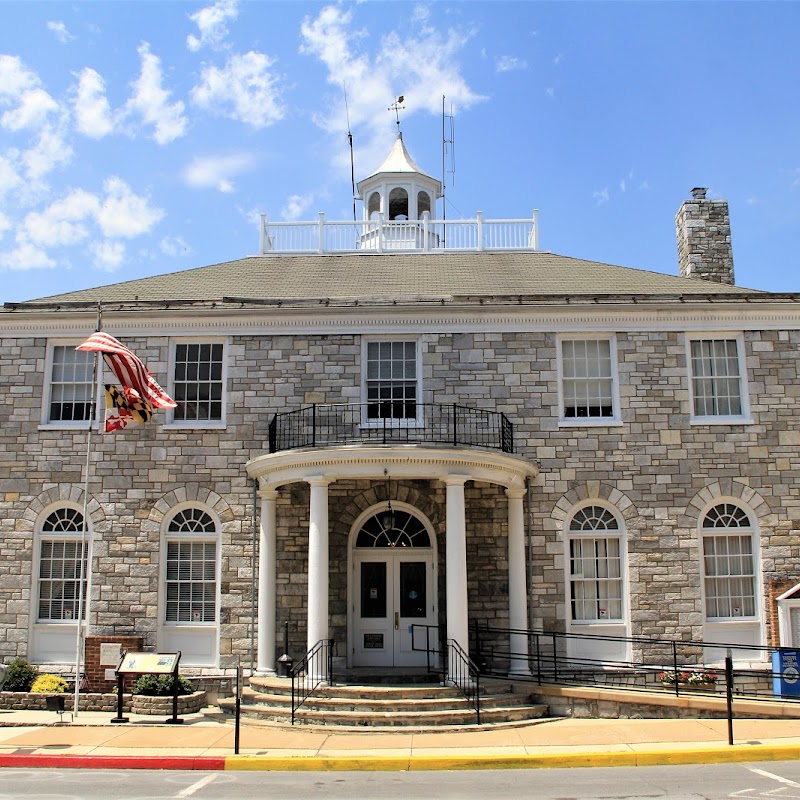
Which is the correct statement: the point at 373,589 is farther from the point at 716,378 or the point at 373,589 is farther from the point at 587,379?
the point at 716,378

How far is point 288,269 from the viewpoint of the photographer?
21.4m

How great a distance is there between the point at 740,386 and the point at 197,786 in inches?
504

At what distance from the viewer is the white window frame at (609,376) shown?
59.7 feet

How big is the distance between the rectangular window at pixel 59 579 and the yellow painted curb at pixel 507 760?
704cm

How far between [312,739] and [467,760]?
2.64 m

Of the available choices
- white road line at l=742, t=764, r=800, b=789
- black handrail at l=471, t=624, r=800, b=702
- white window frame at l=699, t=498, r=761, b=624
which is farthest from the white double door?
white road line at l=742, t=764, r=800, b=789

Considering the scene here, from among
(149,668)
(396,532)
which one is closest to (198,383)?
(396,532)

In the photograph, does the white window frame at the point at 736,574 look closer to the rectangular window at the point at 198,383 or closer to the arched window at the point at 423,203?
the rectangular window at the point at 198,383

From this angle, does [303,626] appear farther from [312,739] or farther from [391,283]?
[391,283]

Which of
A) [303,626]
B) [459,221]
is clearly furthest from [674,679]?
[459,221]

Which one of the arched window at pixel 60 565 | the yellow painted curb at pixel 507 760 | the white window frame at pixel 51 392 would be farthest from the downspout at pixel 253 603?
the yellow painted curb at pixel 507 760

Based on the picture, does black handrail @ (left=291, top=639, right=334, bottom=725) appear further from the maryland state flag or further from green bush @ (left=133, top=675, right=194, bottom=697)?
the maryland state flag

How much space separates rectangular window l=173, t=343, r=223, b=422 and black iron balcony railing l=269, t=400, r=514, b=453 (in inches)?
57.4

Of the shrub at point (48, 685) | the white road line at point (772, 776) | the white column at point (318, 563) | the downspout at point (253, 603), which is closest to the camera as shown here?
the white road line at point (772, 776)
